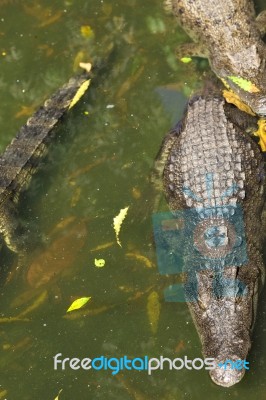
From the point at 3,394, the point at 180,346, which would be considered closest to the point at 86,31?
the point at 180,346

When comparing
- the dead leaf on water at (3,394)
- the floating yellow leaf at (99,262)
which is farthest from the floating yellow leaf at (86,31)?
the dead leaf on water at (3,394)

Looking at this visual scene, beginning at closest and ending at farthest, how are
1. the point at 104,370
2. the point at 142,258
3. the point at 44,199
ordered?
the point at 104,370 < the point at 142,258 < the point at 44,199

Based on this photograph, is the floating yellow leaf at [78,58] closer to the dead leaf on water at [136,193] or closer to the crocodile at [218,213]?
the crocodile at [218,213]

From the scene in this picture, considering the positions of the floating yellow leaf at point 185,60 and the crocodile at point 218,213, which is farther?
the floating yellow leaf at point 185,60

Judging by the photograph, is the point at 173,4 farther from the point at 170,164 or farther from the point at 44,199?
the point at 44,199

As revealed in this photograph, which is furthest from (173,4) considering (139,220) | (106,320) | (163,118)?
(106,320)
